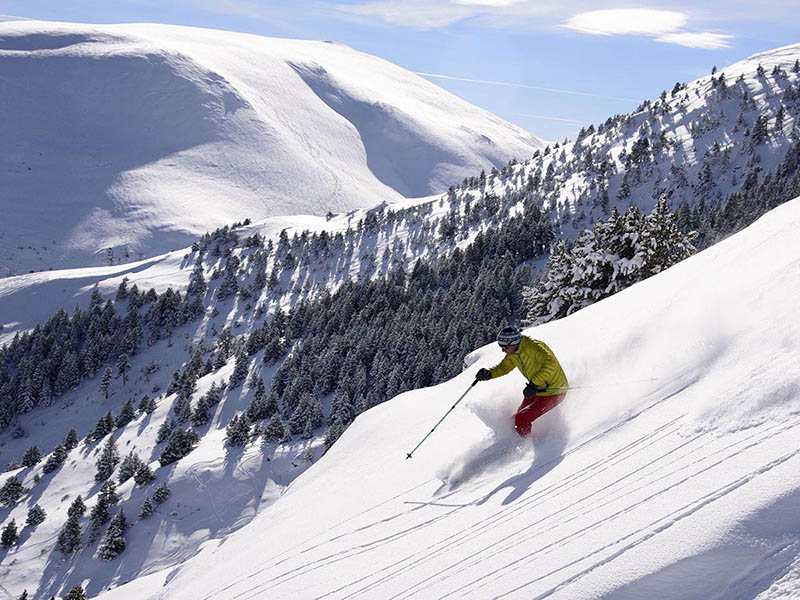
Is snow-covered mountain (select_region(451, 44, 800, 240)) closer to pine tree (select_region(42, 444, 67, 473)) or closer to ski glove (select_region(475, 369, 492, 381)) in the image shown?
ski glove (select_region(475, 369, 492, 381))

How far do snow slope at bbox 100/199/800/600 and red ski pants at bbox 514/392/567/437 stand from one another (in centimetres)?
24

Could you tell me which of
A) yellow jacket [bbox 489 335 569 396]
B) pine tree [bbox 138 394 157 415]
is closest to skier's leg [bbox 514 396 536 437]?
yellow jacket [bbox 489 335 569 396]

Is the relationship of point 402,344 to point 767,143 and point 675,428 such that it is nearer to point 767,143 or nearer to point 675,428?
point 675,428

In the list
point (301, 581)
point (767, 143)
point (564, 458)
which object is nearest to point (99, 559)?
point (301, 581)

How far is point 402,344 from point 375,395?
9.76 meters

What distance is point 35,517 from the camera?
57.3 meters

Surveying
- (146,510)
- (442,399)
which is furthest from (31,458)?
(442,399)

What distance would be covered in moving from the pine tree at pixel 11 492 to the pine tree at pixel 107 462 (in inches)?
350

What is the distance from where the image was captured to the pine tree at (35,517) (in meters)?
57.3

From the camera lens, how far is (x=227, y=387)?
7631 cm

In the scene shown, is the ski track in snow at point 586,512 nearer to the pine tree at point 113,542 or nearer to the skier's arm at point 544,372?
the skier's arm at point 544,372

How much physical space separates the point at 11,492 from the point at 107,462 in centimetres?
1124

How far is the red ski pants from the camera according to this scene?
9383 mm

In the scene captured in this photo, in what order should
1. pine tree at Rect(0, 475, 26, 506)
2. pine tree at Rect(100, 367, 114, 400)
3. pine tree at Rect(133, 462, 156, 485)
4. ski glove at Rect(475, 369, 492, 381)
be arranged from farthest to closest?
pine tree at Rect(100, 367, 114, 400)
pine tree at Rect(0, 475, 26, 506)
pine tree at Rect(133, 462, 156, 485)
ski glove at Rect(475, 369, 492, 381)
